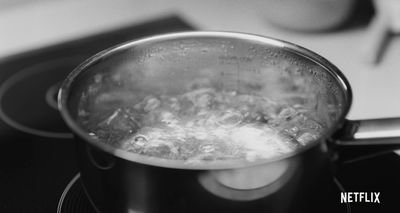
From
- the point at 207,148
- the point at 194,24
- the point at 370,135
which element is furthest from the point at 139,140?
the point at 194,24

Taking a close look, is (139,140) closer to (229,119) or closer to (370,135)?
(229,119)

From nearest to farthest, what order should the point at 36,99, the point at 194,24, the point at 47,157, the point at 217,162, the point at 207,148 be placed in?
1. the point at 217,162
2. the point at 207,148
3. the point at 47,157
4. the point at 36,99
5. the point at 194,24

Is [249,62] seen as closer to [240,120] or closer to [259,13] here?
[240,120]

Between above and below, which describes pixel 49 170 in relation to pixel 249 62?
below

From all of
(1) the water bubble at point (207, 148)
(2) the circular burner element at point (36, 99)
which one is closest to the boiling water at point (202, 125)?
(1) the water bubble at point (207, 148)

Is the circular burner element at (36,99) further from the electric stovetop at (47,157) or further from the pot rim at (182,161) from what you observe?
the pot rim at (182,161)

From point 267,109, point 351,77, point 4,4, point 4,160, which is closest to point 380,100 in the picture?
point 351,77
